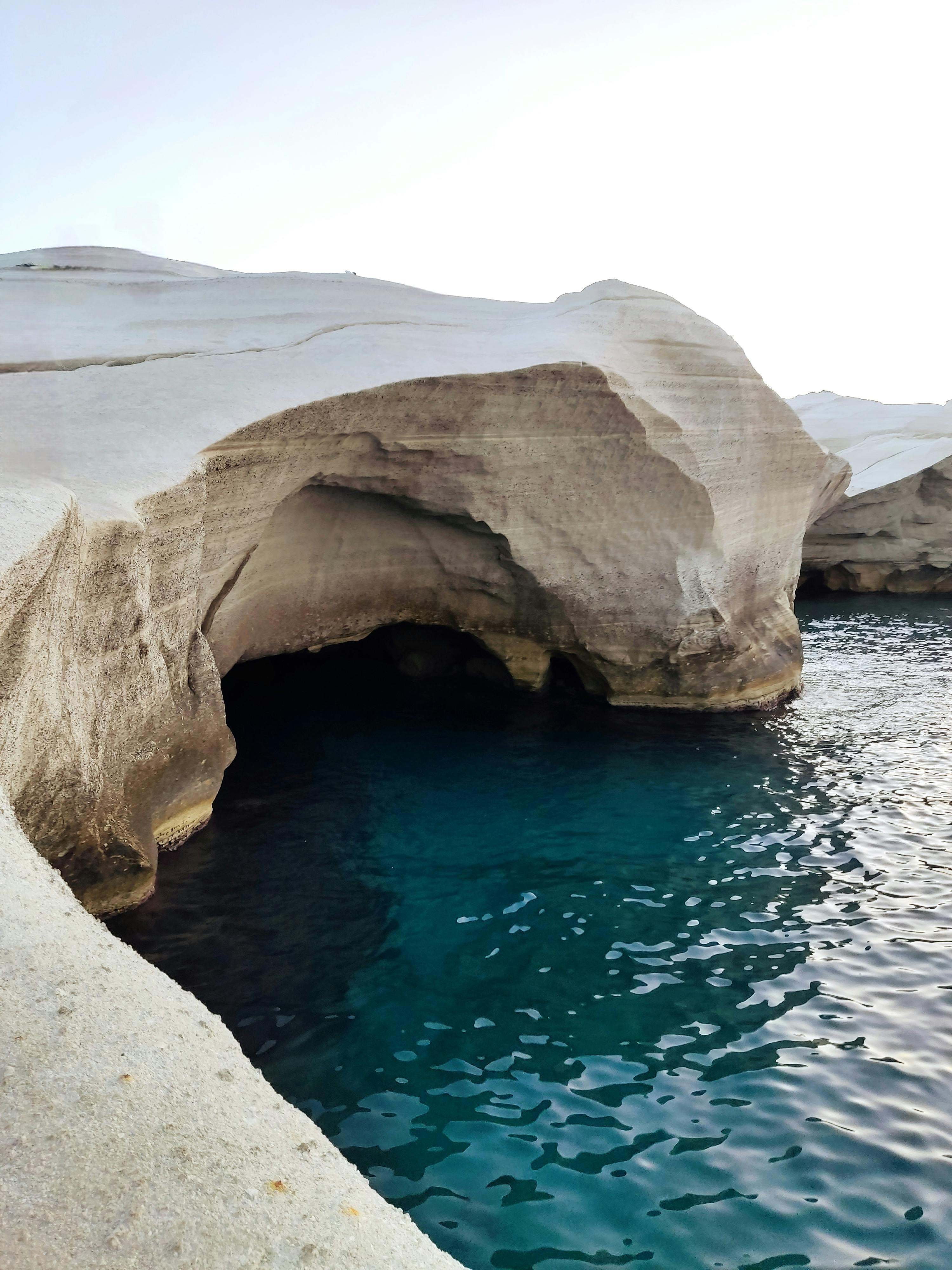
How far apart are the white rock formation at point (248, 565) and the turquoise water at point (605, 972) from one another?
1.37 meters

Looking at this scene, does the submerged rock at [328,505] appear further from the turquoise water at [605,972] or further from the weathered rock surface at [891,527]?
the weathered rock surface at [891,527]

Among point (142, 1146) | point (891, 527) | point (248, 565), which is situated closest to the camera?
point (142, 1146)

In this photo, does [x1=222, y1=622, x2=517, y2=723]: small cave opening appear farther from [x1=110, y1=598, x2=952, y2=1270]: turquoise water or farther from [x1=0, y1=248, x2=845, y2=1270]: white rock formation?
[x1=110, y1=598, x2=952, y2=1270]: turquoise water

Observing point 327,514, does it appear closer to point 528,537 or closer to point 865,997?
point 528,537

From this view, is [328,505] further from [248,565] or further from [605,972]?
[605,972]

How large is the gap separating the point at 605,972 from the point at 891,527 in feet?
71.0

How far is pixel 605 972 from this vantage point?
22.5 ft

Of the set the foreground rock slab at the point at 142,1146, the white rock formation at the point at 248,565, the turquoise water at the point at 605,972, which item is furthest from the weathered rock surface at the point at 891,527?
the foreground rock slab at the point at 142,1146

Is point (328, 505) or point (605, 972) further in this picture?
point (328, 505)

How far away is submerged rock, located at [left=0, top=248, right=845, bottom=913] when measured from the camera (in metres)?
6.66

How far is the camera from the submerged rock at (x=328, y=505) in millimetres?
6664

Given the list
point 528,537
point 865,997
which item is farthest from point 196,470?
point 865,997

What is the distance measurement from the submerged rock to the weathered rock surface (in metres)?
9.55

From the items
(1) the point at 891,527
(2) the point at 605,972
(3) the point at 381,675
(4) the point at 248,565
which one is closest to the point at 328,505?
(4) the point at 248,565
